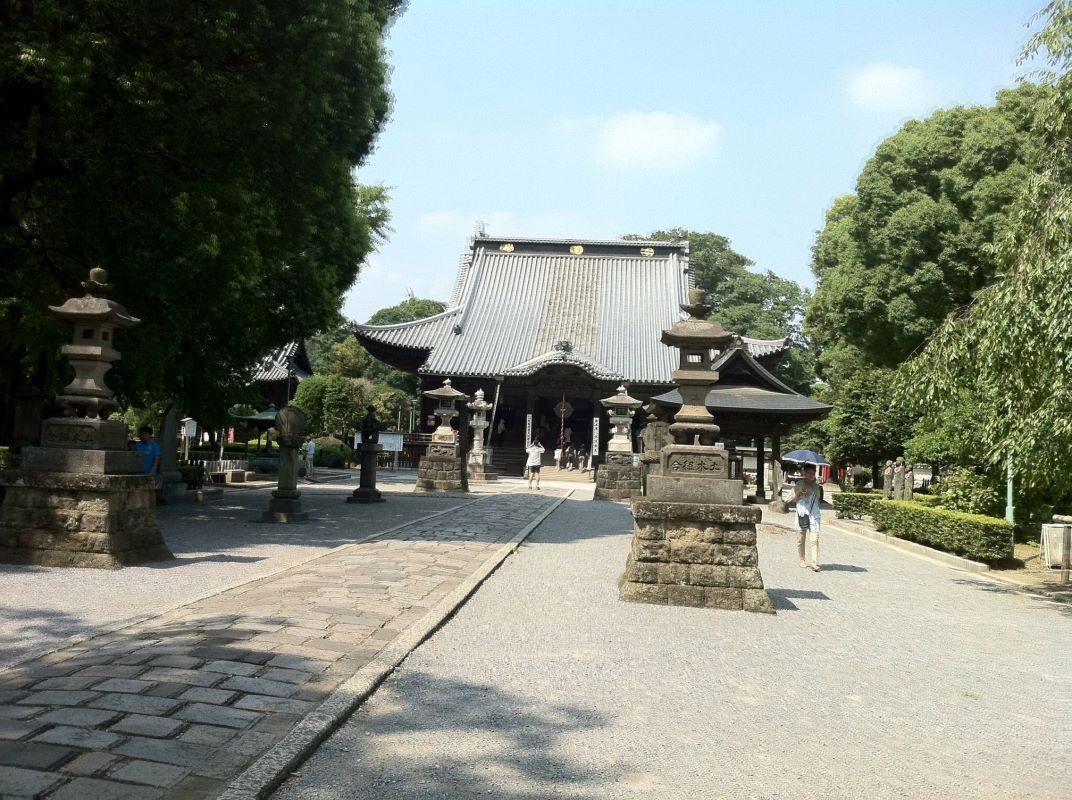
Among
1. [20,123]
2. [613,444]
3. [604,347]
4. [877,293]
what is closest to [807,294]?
[604,347]

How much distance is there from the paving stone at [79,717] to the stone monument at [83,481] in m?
4.93

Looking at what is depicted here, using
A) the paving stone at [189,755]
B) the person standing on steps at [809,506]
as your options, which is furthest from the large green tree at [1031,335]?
the paving stone at [189,755]

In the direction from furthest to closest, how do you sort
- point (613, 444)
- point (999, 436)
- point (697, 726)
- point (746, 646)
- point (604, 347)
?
point (604, 347), point (613, 444), point (999, 436), point (746, 646), point (697, 726)

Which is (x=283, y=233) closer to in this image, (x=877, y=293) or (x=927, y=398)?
(x=927, y=398)

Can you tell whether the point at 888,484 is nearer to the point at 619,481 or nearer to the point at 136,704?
the point at 619,481

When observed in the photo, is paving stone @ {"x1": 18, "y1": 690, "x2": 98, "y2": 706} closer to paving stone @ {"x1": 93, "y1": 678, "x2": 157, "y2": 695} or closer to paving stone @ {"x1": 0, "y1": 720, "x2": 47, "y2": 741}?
paving stone @ {"x1": 93, "y1": 678, "x2": 157, "y2": 695}

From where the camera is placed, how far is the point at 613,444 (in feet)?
79.9

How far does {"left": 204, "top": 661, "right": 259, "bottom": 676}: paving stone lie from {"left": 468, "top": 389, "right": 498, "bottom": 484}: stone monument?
25363 mm

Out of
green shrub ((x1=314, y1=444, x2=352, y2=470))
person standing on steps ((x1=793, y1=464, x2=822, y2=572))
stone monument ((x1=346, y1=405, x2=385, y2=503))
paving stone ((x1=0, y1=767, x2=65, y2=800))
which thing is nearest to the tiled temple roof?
green shrub ((x1=314, y1=444, x2=352, y2=470))

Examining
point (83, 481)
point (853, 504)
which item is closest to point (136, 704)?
point (83, 481)

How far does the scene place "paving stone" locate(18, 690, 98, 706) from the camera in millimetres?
4141

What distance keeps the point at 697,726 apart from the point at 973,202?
24.5m

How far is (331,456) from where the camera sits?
3681cm

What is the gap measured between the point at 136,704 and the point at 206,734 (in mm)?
567
